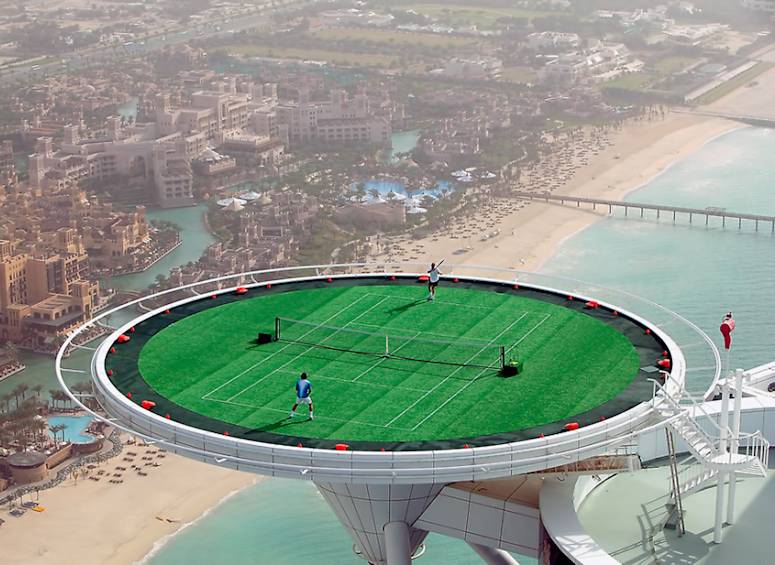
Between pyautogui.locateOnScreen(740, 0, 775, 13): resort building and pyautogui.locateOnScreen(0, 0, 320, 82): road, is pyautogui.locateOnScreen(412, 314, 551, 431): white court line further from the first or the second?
pyautogui.locateOnScreen(740, 0, 775, 13): resort building

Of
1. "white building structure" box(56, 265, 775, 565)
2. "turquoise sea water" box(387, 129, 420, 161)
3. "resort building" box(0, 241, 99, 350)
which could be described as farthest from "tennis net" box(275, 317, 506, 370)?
"turquoise sea water" box(387, 129, 420, 161)

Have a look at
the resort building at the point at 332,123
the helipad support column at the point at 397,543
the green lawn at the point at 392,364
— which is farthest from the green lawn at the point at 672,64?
the helipad support column at the point at 397,543

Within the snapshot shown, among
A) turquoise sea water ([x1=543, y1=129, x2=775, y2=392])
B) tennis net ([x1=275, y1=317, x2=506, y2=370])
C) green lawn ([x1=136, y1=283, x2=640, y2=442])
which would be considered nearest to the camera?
green lawn ([x1=136, y1=283, x2=640, y2=442])

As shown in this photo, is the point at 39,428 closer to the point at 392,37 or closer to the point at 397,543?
the point at 397,543

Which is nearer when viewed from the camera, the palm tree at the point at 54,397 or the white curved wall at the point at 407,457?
the white curved wall at the point at 407,457

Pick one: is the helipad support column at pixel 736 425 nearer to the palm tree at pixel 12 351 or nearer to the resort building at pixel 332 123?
the palm tree at pixel 12 351

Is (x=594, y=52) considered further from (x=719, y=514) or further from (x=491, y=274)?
(x=719, y=514)
